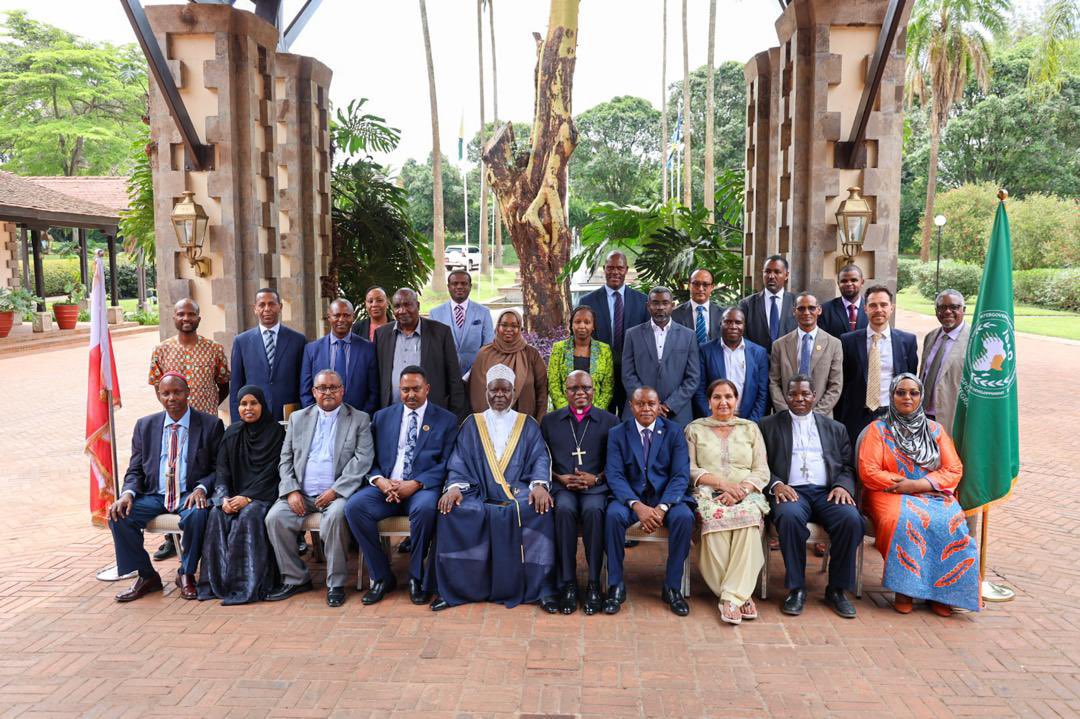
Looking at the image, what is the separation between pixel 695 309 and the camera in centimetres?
690

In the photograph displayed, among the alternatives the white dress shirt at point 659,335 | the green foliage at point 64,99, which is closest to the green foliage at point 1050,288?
the white dress shirt at point 659,335

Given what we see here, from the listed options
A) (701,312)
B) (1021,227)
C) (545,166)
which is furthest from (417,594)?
(1021,227)

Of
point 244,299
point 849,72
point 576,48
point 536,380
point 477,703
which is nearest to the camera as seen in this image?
point 477,703

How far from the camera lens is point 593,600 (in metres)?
5.40

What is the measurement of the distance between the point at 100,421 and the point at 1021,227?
110ft

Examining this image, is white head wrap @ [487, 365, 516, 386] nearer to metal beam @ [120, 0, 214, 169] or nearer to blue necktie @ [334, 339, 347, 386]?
blue necktie @ [334, 339, 347, 386]

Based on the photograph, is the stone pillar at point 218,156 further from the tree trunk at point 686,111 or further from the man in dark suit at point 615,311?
the tree trunk at point 686,111

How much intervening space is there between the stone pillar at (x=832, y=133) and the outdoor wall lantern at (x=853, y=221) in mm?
139

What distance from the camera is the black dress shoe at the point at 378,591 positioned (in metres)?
5.51

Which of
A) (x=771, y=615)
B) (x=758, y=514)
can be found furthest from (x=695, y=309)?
(x=771, y=615)

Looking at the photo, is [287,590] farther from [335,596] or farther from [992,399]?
[992,399]

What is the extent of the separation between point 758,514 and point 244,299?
18.0ft

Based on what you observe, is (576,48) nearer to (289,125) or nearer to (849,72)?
(289,125)

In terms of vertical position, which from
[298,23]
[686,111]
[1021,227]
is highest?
[686,111]
